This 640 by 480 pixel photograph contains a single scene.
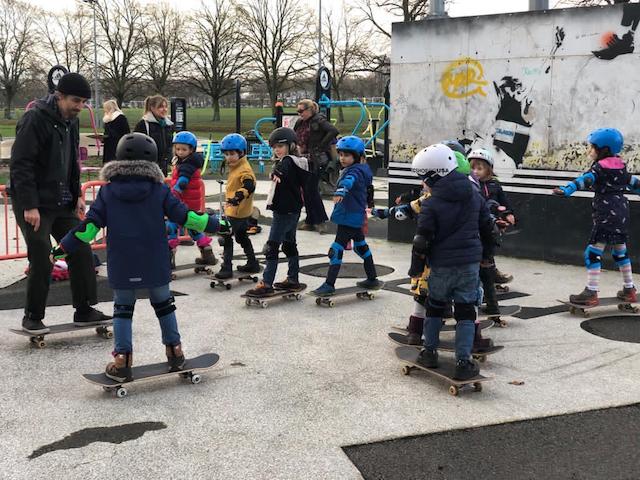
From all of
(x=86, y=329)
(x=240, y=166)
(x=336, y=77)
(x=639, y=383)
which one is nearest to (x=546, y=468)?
(x=639, y=383)

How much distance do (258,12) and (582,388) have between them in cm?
4815

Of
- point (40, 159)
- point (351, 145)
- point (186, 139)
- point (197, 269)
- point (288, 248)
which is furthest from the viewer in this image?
point (197, 269)

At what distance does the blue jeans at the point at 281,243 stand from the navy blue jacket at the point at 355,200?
1.55 ft

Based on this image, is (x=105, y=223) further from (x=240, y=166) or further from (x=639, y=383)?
(x=639, y=383)

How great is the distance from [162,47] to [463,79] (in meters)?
46.1

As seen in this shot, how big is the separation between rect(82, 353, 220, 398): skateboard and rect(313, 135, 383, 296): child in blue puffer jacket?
2.16m

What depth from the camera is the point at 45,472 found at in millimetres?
3418

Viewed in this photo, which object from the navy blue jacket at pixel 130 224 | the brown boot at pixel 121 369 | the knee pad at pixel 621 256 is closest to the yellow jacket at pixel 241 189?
the navy blue jacket at pixel 130 224

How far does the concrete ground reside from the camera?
3604 mm

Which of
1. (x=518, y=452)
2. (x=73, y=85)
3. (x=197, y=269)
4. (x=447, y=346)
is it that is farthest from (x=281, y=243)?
(x=518, y=452)

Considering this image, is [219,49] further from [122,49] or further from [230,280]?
[230,280]

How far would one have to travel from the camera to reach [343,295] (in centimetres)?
691

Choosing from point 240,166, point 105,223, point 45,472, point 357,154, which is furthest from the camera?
point 240,166

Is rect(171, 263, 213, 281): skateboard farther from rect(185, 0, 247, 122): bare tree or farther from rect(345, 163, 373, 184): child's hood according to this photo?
rect(185, 0, 247, 122): bare tree
